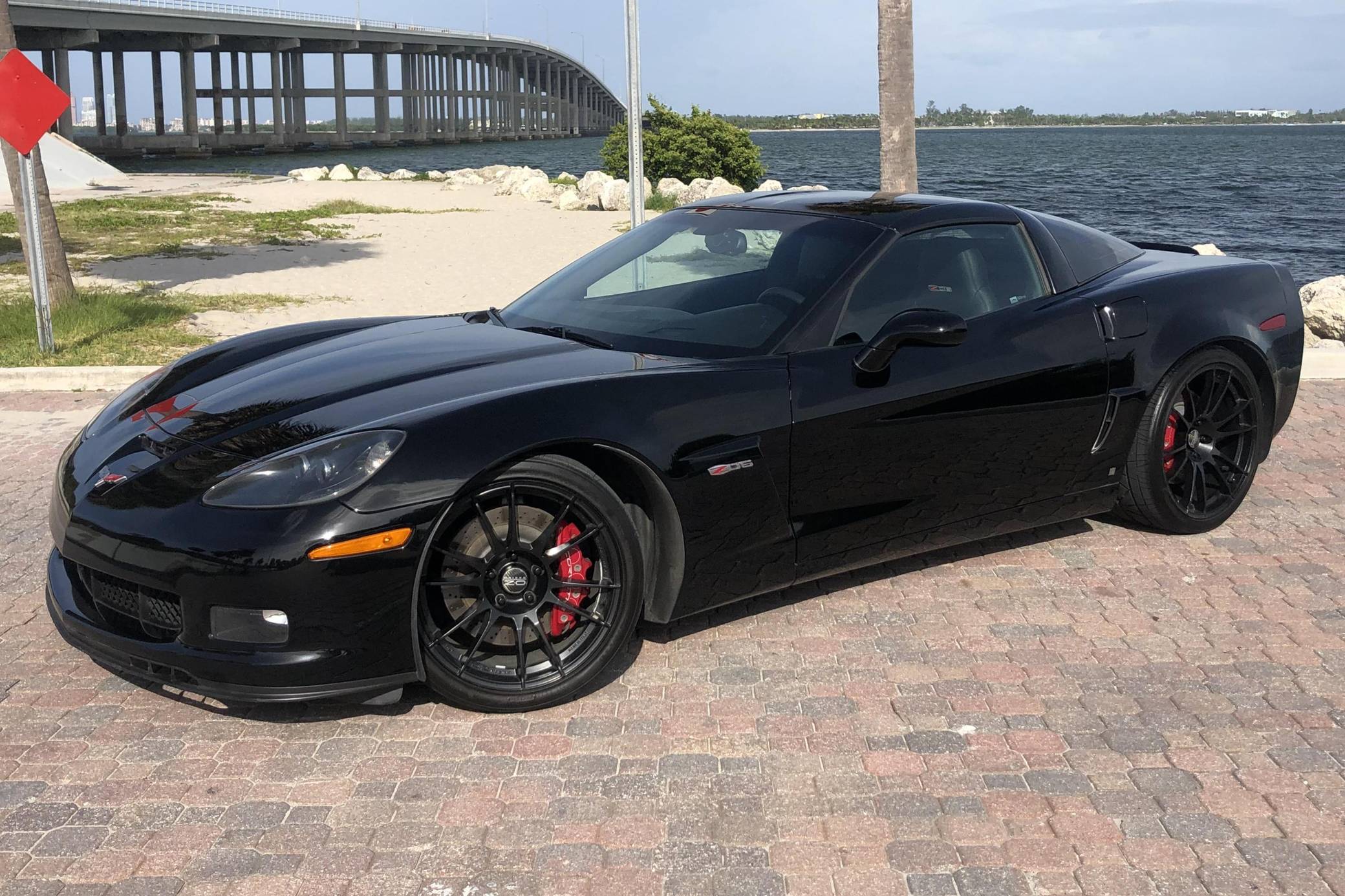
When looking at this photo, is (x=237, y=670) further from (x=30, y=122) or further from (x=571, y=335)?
(x=30, y=122)

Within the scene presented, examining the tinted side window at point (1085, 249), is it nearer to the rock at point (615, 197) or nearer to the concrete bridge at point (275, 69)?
the rock at point (615, 197)

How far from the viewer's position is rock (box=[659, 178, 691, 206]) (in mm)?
26641

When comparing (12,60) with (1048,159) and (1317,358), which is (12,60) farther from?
(1048,159)

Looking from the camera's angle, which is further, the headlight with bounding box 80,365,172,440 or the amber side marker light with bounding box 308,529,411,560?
the headlight with bounding box 80,365,172,440

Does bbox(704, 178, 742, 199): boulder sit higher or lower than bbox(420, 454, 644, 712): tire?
higher

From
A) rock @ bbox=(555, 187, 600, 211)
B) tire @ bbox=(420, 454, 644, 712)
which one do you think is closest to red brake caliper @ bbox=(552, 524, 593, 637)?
tire @ bbox=(420, 454, 644, 712)

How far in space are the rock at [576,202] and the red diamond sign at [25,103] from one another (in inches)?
736

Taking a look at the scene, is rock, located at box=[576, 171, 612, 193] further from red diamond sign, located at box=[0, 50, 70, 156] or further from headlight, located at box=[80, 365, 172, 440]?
headlight, located at box=[80, 365, 172, 440]

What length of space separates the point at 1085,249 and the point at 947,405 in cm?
123

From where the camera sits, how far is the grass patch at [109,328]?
9445mm

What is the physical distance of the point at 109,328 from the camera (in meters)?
10.6

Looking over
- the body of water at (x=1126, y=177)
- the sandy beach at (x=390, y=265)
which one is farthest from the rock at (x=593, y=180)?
the body of water at (x=1126, y=177)

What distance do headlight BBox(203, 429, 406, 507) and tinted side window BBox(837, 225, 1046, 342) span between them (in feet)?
5.50

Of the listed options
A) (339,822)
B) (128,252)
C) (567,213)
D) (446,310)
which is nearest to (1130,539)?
(339,822)
